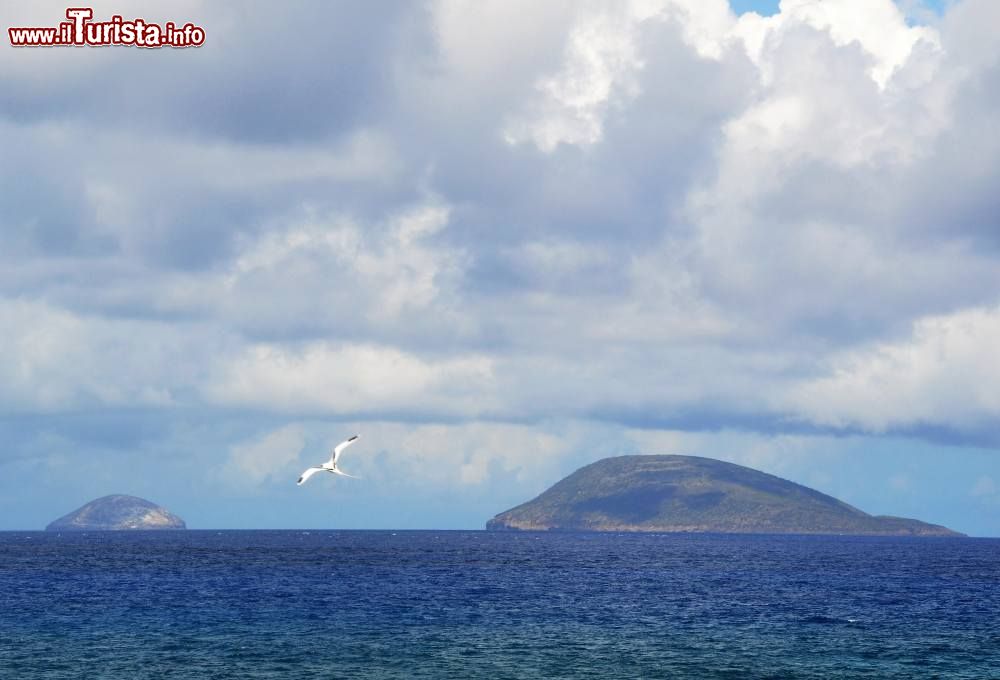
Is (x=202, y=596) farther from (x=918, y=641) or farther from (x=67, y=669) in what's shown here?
(x=918, y=641)

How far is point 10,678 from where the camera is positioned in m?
93.6

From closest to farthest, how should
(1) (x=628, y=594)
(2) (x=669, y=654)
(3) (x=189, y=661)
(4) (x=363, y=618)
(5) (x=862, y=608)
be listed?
(3) (x=189, y=661) < (2) (x=669, y=654) < (4) (x=363, y=618) < (5) (x=862, y=608) < (1) (x=628, y=594)

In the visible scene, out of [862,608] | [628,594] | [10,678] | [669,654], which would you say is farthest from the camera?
[628,594]

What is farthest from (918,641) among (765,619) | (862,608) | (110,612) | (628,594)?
(110,612)

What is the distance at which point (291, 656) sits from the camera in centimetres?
10581

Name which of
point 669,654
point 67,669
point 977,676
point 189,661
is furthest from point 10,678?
point 977,676

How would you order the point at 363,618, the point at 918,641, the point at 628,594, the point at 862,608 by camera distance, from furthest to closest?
1. the point at 628,594
2. the point at 862,608
3. the point at 363,618
4. the point at 918,641

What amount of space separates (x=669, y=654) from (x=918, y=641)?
30108 millimetres

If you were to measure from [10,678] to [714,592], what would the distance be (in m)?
116

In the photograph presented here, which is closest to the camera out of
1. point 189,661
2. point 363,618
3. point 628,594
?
point 189,661

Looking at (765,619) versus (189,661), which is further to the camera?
(765,619)

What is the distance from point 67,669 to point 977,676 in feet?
255

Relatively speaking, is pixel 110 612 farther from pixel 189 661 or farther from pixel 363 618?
pixel 189 661

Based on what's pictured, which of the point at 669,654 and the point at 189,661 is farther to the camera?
the point at 669,654
